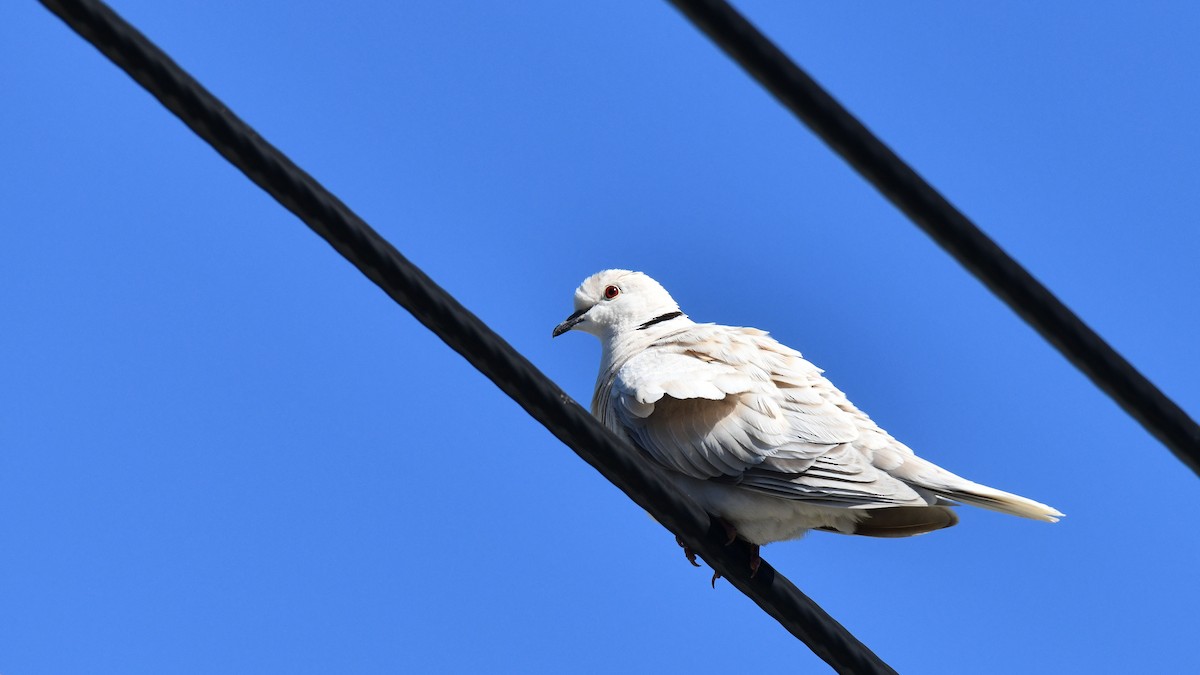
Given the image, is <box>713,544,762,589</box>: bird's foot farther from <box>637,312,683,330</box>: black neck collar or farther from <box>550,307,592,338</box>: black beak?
<box>550,307,592,338</box>: black beak

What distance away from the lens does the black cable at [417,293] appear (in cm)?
231

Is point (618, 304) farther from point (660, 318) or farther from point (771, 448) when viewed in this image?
point (771, 448)

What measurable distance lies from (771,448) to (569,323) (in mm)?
3057

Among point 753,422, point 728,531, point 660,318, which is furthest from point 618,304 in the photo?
point 728,531

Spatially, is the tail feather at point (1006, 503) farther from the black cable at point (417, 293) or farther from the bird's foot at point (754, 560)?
the black cable at point (417, 293)

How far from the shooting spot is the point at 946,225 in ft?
7.71

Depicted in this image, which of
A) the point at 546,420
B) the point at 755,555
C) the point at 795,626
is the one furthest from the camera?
the point at 755,555

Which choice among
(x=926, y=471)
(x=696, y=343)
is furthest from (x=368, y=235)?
(x=696, y=343)

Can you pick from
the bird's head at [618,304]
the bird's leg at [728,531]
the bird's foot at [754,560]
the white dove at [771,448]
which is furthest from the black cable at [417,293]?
the bird's head at [618,304]

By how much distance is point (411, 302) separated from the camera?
106 inches

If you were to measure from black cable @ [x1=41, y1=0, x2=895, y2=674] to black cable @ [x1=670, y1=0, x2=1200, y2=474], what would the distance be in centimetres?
78

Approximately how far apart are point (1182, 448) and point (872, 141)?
849mm

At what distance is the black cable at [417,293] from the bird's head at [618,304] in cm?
384

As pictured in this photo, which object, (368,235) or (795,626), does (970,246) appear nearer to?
(368,235)
